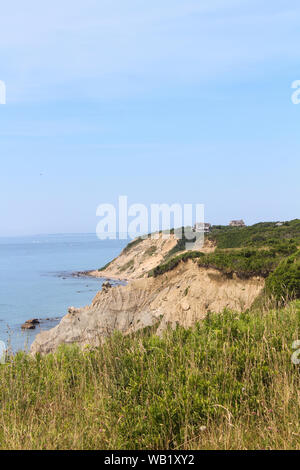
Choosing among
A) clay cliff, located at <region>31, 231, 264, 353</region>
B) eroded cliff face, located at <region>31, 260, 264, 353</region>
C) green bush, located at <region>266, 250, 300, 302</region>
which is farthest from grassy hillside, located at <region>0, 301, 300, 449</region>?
eroded cliff face, located at <region>31, 260, 264, 353</region>

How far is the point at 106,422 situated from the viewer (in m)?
5.17

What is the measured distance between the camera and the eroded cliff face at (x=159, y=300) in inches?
1405

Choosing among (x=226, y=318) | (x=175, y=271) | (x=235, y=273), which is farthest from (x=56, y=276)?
(x=226, y=318)

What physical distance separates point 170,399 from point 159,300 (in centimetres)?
4030

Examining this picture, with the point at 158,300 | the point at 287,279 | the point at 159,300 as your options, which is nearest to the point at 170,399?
the point at 287,279

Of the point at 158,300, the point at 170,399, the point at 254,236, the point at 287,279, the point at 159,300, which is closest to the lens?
the point at 170,399

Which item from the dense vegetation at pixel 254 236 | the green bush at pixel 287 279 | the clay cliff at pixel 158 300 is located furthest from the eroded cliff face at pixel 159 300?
the dense vegetation at pixel 254 236

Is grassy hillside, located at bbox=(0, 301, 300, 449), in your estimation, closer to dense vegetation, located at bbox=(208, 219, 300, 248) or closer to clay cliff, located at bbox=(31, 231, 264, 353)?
clay cliff, located at bbox=(31, 231, 264, 353)

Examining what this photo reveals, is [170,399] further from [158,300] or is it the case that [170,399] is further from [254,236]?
[254,236]

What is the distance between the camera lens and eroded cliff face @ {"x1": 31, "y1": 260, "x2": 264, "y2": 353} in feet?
117

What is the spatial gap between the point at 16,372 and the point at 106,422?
2801 mm

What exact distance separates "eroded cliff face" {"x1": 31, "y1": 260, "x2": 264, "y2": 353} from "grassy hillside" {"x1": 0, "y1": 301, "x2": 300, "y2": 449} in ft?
84.9

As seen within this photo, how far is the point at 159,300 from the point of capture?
1786 inches

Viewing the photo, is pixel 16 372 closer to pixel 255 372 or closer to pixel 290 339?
pixel 255 372
